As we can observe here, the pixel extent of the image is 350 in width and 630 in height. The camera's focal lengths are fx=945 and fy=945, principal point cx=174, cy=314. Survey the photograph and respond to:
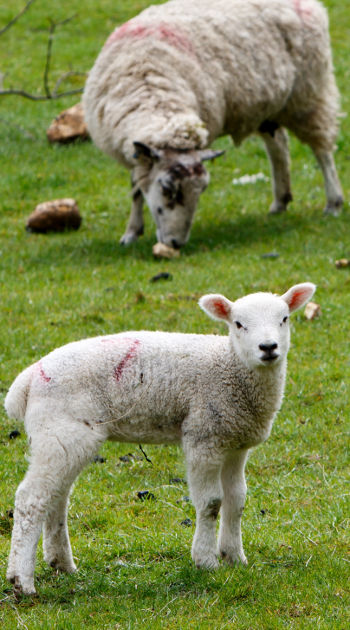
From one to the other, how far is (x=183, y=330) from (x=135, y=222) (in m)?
3.48

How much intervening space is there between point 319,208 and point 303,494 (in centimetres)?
744

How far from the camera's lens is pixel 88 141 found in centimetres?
1557

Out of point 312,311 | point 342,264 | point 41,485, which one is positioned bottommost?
point 342,264

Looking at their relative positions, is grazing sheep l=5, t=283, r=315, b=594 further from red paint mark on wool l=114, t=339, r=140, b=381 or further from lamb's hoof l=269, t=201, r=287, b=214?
lamb's hoof l=269, t=201, r=287, b=214

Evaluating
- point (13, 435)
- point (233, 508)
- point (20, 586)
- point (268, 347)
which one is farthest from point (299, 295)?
point (13, 435)

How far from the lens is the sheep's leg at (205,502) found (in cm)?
443

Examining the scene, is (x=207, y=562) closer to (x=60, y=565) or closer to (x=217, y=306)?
(x=60, y=565)

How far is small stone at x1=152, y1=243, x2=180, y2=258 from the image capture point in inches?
413

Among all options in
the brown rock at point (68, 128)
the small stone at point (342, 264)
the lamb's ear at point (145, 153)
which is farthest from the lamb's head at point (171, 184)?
the brown rock at point (68, 128)

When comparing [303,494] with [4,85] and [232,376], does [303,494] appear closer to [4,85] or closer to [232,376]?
[232,376]

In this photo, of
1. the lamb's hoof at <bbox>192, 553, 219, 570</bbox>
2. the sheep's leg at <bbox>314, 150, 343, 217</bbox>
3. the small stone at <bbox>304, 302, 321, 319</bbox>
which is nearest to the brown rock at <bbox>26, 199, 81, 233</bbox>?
the sheep's leg at <bbox>314, 150, 343, 217</bbox>

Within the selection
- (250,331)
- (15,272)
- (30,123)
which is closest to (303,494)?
(250,331)

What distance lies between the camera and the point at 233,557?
15.4 feet

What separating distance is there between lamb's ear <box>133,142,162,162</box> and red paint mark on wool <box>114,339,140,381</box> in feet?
19.2
